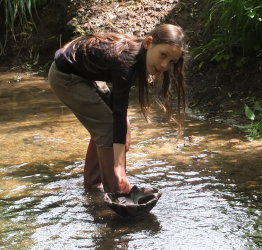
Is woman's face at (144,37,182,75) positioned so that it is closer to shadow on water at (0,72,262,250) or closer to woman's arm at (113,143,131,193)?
woman's arm at (113,143,131,193)

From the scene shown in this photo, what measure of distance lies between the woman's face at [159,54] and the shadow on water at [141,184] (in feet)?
2.87

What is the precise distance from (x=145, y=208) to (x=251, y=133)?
5.77ft

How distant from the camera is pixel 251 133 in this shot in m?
4.46

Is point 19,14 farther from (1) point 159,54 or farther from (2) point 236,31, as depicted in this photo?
(1) point 159,54

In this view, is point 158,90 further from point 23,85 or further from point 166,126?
point 23,85

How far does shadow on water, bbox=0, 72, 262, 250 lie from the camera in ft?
9.33

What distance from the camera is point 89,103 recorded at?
3.19 metres

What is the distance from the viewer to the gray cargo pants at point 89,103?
316 centimetres

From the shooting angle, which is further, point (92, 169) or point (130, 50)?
point (92, 169)

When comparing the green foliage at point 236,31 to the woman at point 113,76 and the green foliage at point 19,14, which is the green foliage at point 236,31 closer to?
the woman at point 113,76

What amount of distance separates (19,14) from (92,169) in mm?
4632

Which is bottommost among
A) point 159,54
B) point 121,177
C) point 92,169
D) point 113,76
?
point 92,169

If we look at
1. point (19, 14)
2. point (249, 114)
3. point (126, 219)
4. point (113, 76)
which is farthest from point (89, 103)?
point (19, 14)

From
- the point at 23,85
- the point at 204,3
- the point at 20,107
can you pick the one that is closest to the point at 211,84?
the point at 204,3
